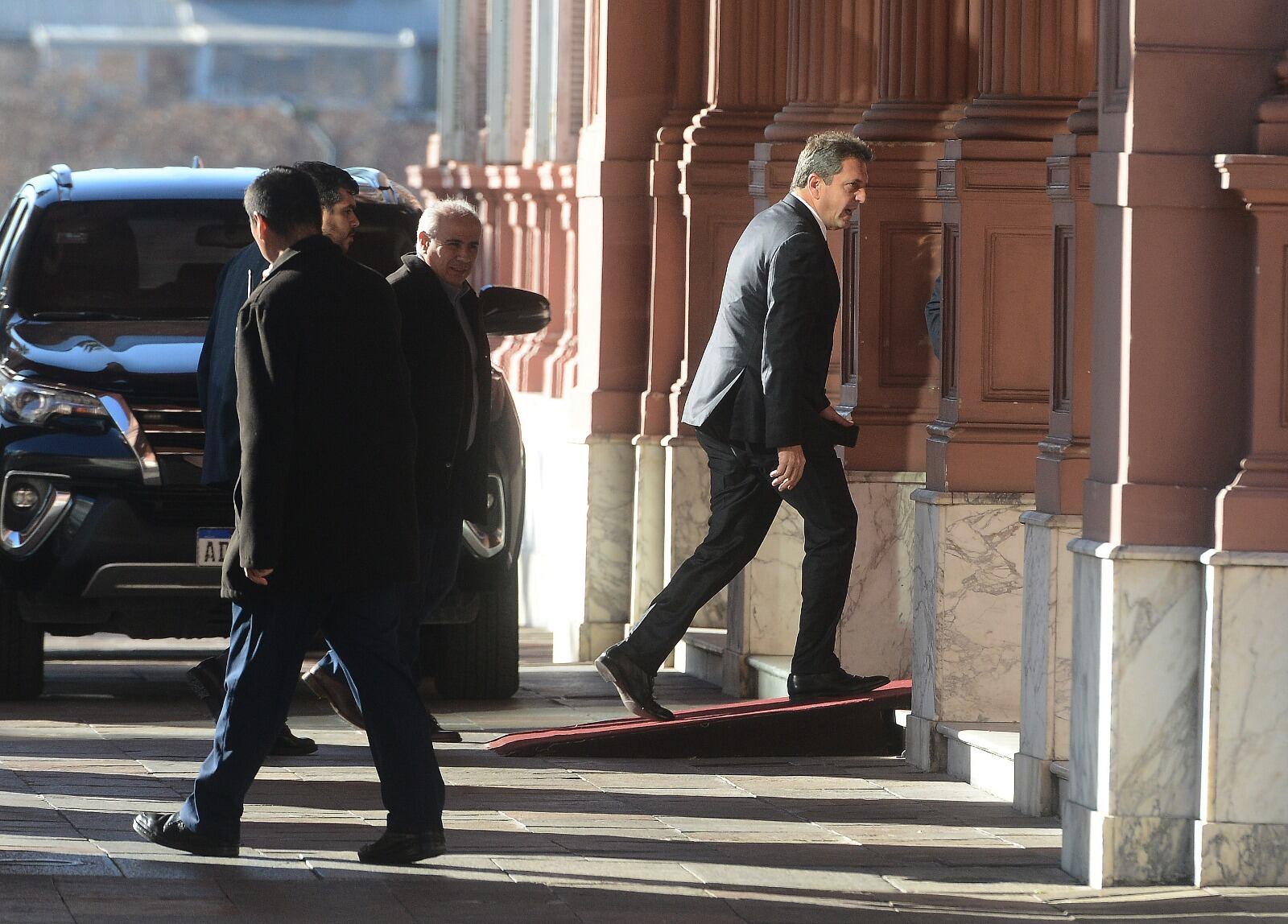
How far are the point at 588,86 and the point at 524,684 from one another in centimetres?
351

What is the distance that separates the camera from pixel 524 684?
41.9 ft

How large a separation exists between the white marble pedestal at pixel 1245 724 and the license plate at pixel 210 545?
4.77 meters

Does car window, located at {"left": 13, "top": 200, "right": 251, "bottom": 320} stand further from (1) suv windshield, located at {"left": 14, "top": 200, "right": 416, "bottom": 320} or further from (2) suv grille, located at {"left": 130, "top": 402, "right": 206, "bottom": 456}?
(2) suv grille, located at {"left": 130, "top": 402, "right": 206, "bottom": 456}

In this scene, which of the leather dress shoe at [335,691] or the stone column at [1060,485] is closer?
the stone column at [1060,485]

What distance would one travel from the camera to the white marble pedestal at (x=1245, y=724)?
768cm

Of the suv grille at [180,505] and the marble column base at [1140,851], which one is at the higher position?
the suv grille at [180,505]

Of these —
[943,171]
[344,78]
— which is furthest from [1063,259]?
[344,78]

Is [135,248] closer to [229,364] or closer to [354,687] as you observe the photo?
[229,364]

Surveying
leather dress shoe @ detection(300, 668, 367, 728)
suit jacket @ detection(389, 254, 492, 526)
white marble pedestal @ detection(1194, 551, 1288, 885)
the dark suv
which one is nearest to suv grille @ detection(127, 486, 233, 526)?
the dark suv

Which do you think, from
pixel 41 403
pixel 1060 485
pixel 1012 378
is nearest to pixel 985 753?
pixel 1060 485

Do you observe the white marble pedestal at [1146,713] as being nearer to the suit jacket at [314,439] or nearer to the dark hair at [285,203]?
the suit jacket at [314,439]

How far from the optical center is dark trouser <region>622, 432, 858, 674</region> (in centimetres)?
1020

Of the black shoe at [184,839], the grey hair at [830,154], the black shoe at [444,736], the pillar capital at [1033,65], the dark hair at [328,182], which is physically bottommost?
the black shoe at [444,736]

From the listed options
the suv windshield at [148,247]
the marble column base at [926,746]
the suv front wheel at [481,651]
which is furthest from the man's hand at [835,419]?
the suv windshield at [148,247]
